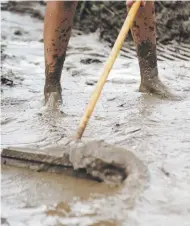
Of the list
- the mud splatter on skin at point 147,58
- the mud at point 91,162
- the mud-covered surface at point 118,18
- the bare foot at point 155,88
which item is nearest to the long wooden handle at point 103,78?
the mud at point 91,162

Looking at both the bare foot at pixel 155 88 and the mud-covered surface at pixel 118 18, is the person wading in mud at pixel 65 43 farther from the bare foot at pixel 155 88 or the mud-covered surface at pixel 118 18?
the mud-covered surface at pixel 118 18

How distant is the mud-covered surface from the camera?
18.3 ft

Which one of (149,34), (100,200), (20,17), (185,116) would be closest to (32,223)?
(100,200)

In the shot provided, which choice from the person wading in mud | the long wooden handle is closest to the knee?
the person wading in mud

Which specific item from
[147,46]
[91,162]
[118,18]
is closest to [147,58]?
[147,46]

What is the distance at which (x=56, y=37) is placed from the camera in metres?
3.46

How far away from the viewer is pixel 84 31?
606 cm

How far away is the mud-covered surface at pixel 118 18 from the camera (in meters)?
5.57

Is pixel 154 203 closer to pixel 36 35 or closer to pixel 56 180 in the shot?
pixel 56 180

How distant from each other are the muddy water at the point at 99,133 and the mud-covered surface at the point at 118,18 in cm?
28

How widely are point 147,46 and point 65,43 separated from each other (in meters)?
0.60

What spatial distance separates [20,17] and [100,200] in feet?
15.3

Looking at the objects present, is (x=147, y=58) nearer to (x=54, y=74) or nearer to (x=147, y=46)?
(x=147, y=46)

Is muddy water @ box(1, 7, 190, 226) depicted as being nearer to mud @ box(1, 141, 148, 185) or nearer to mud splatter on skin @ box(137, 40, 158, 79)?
mud @ box(1, 141, 148, 185)
